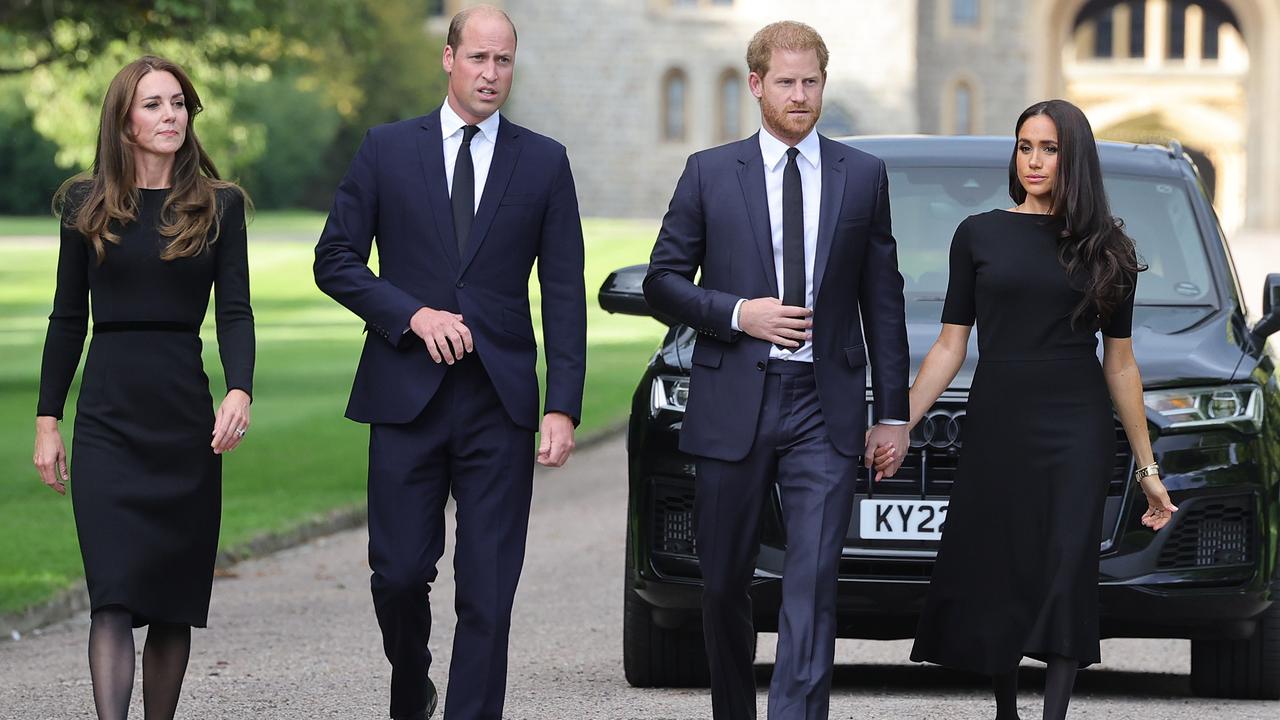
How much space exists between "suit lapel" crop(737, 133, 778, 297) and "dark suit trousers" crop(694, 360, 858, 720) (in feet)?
0.81

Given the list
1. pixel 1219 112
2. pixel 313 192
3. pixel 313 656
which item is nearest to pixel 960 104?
pixel 1219 112

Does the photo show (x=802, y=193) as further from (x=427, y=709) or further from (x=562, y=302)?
(x=427, y=709)

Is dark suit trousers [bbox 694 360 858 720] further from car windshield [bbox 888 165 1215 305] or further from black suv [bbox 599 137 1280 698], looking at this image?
car windshield [bbox 888 165 1215 305]

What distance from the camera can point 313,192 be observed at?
7681cm

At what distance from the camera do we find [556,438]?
214 inches

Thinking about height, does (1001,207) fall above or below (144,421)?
above

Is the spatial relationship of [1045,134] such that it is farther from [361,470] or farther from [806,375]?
[361,470]

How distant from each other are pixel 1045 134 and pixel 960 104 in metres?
66.2

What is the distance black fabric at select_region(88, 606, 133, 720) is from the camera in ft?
17.1

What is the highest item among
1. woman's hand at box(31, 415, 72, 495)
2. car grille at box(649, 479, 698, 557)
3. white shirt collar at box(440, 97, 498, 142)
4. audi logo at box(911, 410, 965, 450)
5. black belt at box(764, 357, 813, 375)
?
white shirt collar at box(440, 97, 498, 142)

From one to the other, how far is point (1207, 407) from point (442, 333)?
2.45 meters

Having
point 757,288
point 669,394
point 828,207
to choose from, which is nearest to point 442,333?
point 757,288

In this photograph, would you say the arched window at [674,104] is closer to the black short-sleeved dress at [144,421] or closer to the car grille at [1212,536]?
the car grille at [1212,536]

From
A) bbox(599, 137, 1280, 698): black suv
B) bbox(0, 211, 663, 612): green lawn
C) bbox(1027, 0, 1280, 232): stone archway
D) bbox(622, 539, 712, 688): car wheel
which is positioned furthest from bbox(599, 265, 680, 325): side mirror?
bbox(1027, 0, 1280, 232): stone archway
